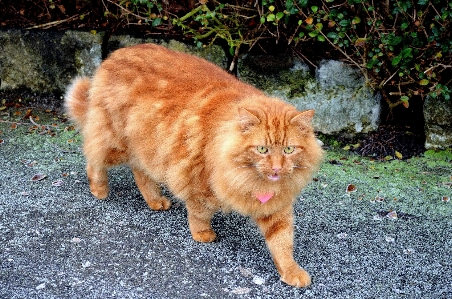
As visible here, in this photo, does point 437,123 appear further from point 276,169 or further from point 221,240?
point 276,169

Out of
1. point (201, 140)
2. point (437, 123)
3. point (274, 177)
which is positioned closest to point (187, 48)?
point (201, 140)

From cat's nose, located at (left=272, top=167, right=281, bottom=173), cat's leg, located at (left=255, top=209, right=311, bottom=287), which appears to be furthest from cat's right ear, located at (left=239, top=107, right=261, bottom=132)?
cat's leg, located at (left=255, top=209, right=311, bottom=287)

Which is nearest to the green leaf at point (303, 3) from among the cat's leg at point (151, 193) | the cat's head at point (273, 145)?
the cat's head at point (273, 145)

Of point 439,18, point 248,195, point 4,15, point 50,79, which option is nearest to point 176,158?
point 248,195

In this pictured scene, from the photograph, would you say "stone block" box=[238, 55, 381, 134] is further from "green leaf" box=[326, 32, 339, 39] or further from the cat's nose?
the cat's nose

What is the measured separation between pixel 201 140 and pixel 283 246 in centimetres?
81

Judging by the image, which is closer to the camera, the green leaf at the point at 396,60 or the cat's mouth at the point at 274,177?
the cat's mouth at the point at 274,177

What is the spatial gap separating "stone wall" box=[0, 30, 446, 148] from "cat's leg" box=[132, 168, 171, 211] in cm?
169

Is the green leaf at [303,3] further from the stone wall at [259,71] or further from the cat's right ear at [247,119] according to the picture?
the cat's right ear at [247,119]

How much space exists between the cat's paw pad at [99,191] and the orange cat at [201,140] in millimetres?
12

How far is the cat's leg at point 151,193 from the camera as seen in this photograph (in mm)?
4238

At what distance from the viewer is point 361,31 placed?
16.7ft

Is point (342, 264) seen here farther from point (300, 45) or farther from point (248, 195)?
point (300, 45)

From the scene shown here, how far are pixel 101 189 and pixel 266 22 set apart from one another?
223 centimetres
